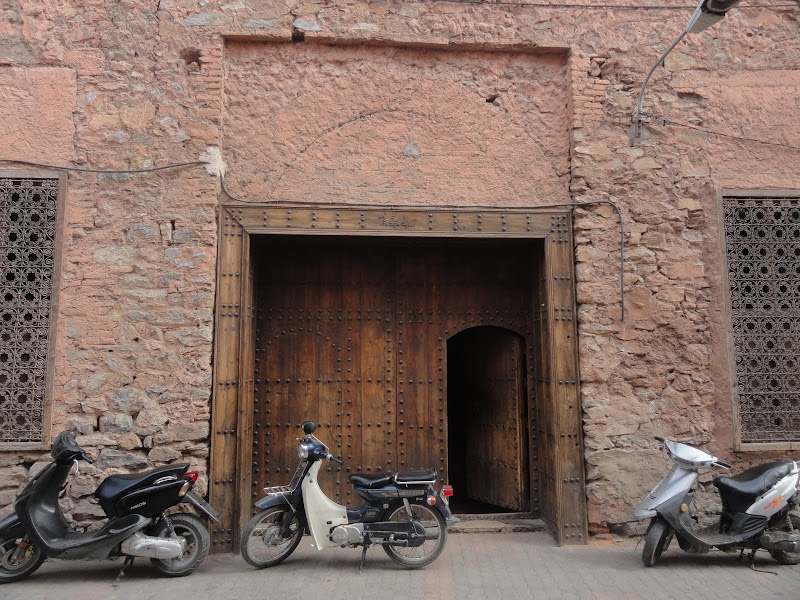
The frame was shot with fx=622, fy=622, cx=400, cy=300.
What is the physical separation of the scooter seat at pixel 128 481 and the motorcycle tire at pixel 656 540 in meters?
3.51

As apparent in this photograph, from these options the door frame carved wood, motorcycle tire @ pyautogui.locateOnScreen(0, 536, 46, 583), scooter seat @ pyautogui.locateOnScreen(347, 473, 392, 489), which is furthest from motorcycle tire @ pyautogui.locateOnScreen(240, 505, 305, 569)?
motorcycle tire @ pyautogui.locateOnScreen(0, 536, 46, 583)

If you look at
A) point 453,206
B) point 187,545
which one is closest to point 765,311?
point 453,206

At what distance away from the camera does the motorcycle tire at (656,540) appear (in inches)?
182

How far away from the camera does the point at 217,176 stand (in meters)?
5.40

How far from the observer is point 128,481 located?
4.55 m

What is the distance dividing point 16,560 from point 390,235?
12.3 ft

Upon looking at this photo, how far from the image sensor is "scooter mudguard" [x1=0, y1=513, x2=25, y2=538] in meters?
4.38

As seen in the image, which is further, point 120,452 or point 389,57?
point 389,57

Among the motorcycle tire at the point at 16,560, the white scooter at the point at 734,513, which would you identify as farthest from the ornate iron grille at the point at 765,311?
the motorcycle tire at the point at 16,560

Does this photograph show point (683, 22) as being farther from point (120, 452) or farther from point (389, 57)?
point (120, 452)

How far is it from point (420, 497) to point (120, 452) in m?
2.46

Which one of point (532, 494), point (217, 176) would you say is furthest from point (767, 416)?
point (217, 176)

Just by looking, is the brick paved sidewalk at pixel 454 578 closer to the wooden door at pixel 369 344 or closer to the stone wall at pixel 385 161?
the stone wall at pixel 385 161

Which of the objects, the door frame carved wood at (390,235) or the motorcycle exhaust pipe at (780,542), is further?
the door frame carved wood at (390,235)
